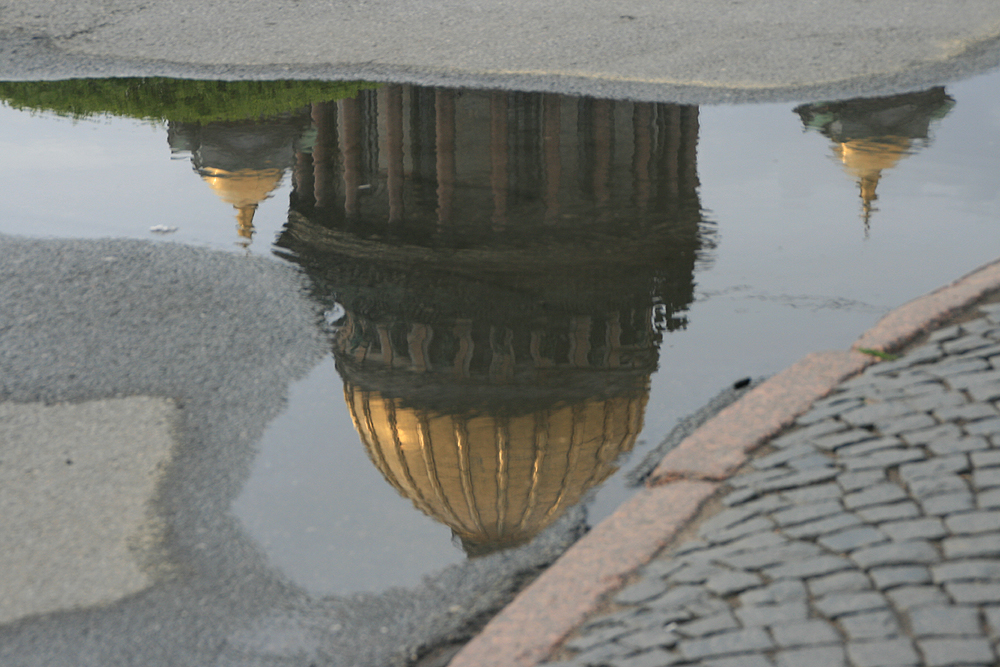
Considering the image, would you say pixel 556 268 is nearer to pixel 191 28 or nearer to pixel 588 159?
pixel 588 159

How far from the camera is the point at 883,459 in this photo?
4.52 meters

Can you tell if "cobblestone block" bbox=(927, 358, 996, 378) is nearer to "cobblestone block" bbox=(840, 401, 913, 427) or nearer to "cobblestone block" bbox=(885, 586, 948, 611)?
"cobblestone block" bbox=(840, 401, 913, 427)

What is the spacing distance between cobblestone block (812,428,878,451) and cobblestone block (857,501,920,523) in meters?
0.55

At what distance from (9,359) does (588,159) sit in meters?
4.69

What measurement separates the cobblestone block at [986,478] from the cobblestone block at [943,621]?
85 centimetres

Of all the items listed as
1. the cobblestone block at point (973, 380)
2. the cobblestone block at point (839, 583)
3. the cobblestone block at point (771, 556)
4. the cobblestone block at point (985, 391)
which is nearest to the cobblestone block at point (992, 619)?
the cobblestone block at point (839, 583)

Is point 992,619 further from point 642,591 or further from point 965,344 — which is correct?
point 965,344

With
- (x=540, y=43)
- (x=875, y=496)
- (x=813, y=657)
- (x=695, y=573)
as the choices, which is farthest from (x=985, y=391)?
(x=540, y=43)

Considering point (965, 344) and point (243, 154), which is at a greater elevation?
point (243, 154)

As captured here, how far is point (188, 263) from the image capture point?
7.40 m

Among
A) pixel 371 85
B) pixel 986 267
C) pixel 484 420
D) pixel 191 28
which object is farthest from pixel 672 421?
pixel 191 28

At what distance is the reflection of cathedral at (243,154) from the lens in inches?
328

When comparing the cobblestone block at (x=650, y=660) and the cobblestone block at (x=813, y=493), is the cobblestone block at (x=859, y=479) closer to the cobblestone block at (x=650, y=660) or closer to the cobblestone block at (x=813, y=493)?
the cobblestone block at (x=813, y=493)

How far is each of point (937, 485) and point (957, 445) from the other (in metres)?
0.37
